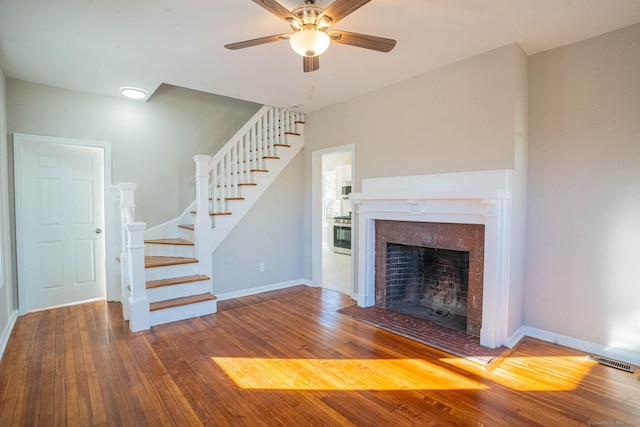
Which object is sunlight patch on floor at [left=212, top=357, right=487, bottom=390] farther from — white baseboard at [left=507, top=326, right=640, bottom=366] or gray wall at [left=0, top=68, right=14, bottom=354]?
gray wall at [left=0, top=68, right=14, bottom=354]

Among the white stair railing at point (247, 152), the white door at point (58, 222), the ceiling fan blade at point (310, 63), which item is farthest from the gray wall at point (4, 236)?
the ceiling fan blade at point (310, 63)

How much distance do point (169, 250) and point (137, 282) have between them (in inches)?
40.1

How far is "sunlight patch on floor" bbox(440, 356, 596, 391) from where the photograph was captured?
2.29 m

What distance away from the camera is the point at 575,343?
2.87 meters

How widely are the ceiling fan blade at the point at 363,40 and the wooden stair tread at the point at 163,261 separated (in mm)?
3076

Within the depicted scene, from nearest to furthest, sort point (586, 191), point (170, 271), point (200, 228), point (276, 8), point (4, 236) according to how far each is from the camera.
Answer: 1. point (276, 8)
2. point (586, 191)
3. point (4, 236)
4. point (170, 271)
5. point (200, 228)

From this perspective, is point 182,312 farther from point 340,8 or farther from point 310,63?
point 340,8

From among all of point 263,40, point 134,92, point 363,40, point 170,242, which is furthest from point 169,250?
point 363,40

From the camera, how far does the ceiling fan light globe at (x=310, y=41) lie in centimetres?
201

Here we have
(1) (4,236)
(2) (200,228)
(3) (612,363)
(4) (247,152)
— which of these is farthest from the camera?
(4) (247,152)

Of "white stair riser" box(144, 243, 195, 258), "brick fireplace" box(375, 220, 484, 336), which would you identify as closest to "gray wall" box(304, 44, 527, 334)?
"brick fireplace" box(375, 220, 484, 336)

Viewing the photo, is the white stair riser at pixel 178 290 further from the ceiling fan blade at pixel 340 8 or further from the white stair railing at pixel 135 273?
the ceiling fan blade at pixel 340 8

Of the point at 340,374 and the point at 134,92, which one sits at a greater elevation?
the point at 134,92

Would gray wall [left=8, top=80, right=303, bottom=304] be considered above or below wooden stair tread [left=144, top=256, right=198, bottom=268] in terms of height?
above
